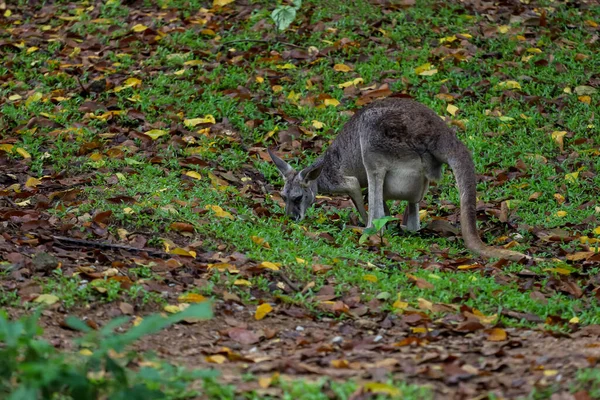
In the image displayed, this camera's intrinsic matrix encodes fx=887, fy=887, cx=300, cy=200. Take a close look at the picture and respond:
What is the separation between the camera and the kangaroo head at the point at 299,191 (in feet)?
26.5

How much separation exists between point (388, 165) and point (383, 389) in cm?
406

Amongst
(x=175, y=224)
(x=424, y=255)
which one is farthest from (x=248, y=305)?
(x=424, y=255)

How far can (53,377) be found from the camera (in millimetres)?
3324

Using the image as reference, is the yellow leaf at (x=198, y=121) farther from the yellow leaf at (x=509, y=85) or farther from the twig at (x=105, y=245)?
the twig at (x=105, y=245)

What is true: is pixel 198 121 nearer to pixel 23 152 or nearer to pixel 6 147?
pixel 23 152

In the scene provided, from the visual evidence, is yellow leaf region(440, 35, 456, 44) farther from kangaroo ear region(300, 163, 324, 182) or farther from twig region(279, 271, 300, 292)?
twig region(279, 271, 300, 292)

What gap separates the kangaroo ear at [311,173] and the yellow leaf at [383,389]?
4.27 metres

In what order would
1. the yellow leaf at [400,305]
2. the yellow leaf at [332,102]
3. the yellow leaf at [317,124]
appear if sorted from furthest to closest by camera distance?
the yellow leaf at [332,102] → the yellow leaf at [317,124] → the yellow leaf at [400,305]

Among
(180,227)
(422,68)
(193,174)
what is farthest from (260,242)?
(422,68)

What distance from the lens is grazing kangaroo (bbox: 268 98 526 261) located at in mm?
7273

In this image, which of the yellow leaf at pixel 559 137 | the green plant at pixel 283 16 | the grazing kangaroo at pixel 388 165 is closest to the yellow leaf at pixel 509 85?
the yellow leaf at pixel 559 137

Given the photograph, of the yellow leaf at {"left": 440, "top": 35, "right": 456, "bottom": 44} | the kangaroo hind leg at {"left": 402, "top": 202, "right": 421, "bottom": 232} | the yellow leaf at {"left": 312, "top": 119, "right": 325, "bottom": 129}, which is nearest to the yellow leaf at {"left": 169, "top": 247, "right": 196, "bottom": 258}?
the kangaroo hind leg at {"left": 402, "top": 202, "right": 421, "bottom": 232}

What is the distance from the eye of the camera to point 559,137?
9539mm

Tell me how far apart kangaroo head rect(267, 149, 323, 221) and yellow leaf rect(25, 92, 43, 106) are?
3.35m
